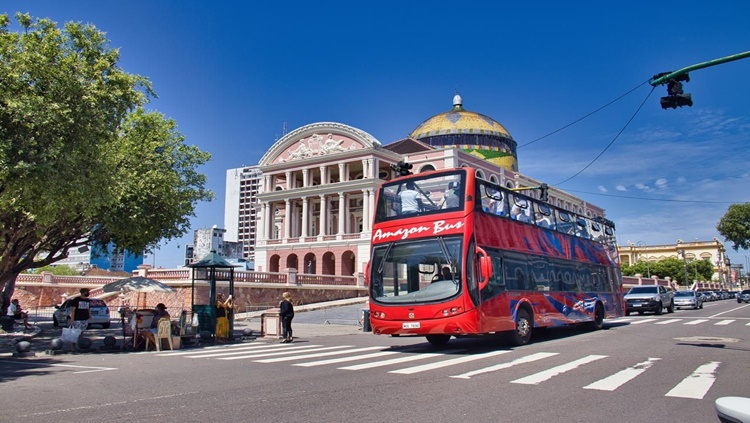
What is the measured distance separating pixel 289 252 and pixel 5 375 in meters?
50.4

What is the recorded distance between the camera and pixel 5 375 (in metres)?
10.6

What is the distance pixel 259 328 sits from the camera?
2500cm

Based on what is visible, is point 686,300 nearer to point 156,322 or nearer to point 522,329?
point 522,329

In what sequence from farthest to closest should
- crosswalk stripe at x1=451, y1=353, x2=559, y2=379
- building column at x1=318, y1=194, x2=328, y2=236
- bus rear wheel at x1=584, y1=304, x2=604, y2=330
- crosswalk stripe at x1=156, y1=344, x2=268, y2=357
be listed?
building column at x1=318, y1=194, x2=328, y2=236
bus rear wheel at x1=584, y1=304, x2=604, y2=330
crosswalk stripe at x1=156, y1=344, x2=268, y2=357
crosswalk stripe at x1=451, y1=353, x2=559, y2=379

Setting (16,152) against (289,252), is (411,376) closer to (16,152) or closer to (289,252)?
(16,152)

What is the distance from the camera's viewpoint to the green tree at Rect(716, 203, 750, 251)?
259 ft

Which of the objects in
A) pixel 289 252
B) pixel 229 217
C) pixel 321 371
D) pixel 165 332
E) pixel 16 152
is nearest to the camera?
pixel 321 371

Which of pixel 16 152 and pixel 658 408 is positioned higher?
pixel 16 152

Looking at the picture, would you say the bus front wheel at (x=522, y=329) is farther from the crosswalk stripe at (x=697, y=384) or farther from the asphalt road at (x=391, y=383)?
the crosswalk stripe at (x=697, y=384)

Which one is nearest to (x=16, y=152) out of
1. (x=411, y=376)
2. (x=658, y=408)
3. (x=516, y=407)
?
(x=411, y=376)

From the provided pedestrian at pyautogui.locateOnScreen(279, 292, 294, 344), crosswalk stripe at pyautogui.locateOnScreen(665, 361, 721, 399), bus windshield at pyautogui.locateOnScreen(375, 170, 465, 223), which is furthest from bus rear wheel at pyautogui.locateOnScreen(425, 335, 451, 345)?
crosswalk stripe at pyautogui.locateOnScreen(665, 361, 721, 399)

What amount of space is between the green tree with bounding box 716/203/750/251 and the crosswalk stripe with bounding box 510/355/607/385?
81606 millimetres

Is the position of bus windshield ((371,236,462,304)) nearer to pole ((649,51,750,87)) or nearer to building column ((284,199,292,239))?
pole ((649,51,750,87))

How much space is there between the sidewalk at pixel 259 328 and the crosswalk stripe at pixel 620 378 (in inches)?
461
